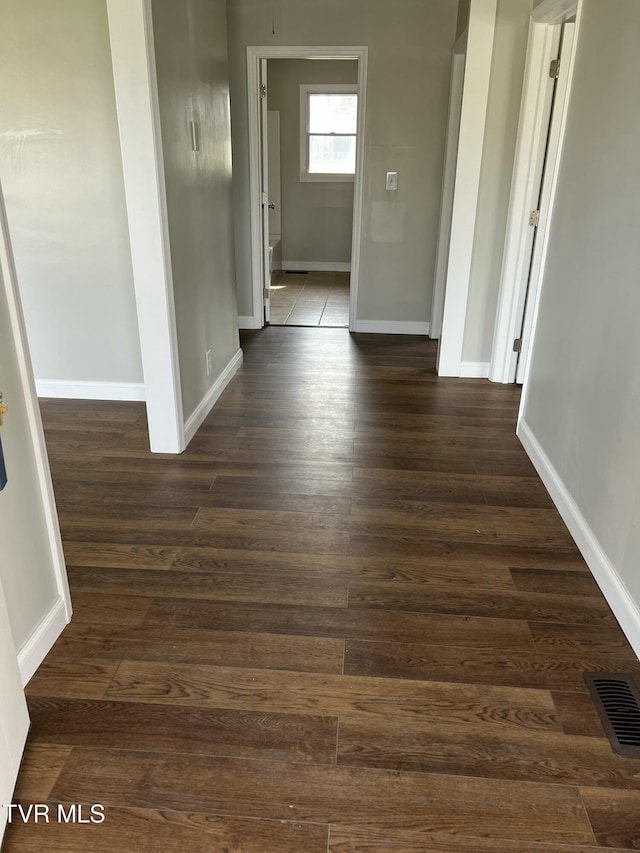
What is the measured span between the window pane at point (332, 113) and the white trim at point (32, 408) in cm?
713

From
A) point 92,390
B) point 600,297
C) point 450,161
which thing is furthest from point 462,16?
point 92,390

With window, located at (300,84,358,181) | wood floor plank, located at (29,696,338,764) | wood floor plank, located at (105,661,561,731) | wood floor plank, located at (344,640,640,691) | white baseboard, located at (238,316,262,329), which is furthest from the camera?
window, located at (300,84,358,181)

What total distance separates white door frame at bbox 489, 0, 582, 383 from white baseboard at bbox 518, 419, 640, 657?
86 centimetres

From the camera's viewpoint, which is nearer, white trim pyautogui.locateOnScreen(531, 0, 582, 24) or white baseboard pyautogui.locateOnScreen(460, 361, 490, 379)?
white trim pyautogui.locateOnScreen(531, 0, 582, 24)

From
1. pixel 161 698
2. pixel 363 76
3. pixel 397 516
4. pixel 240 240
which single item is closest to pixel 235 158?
pixel 240 240

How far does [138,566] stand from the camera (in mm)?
2289

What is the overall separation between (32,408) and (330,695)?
3.71ft

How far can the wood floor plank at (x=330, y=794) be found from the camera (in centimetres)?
141

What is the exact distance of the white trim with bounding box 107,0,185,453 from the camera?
254 cm

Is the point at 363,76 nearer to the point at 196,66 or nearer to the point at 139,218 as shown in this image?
the point at 196,66

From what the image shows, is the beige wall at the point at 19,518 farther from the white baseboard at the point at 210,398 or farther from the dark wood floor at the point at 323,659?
the white baseboard at the point at 210,398

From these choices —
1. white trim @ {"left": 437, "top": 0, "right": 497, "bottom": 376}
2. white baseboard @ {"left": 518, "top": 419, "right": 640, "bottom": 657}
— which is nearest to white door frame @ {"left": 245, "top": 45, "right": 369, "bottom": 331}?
white trim @ {"left": 437, "top": 0, "right": 497, "bottom": 376}

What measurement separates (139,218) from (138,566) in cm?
150

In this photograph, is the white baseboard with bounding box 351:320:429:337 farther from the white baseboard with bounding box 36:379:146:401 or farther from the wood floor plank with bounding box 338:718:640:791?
the wood floor plank with bounding box 338:718:640:791
